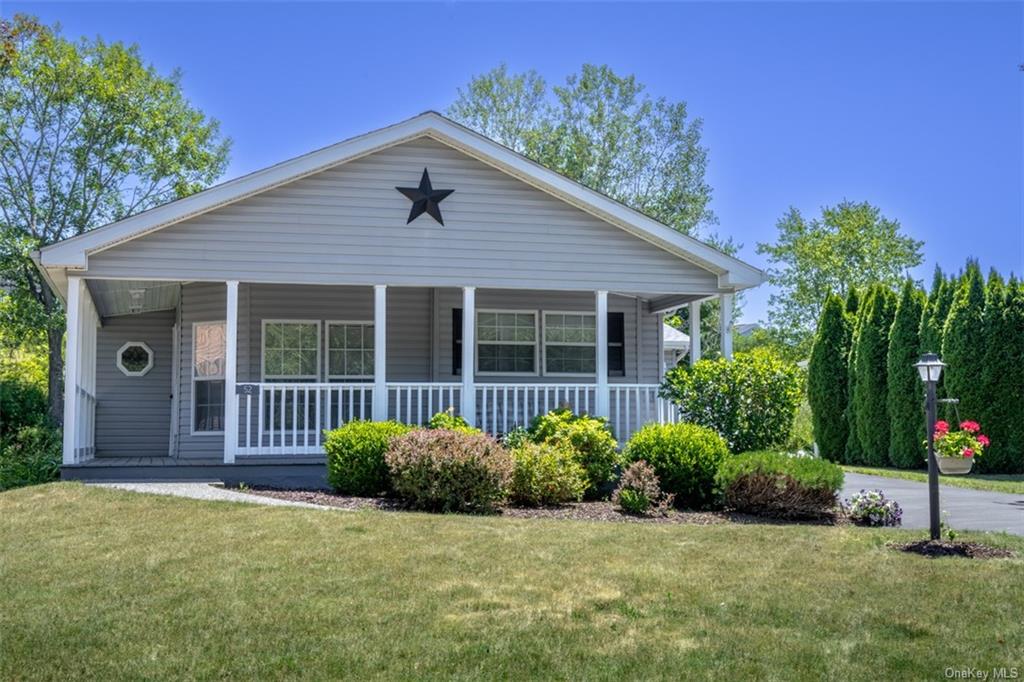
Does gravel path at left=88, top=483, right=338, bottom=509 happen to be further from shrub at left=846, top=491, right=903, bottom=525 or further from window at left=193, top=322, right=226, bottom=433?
shrub at left=846, top=491, right=903, bottom=525

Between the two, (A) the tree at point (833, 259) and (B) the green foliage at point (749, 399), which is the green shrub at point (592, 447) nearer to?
(B) the green foliage at point (749, 399)

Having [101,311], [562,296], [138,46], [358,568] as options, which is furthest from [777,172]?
[358,568]

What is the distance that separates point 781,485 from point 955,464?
183 centimetres

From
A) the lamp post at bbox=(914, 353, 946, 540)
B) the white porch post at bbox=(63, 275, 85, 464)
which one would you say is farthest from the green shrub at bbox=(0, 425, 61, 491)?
the lamp post at bbox=(914, 353, 946, 540)

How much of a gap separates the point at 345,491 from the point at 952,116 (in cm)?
1577

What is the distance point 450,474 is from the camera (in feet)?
34.4

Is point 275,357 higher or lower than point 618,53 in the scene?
lower

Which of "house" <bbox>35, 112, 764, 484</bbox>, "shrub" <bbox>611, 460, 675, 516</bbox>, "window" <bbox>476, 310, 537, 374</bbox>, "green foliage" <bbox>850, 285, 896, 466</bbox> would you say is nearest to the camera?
"shrub" <bbox>611, 460, 675, 516</bbox>

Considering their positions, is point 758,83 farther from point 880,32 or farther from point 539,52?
point 539,52

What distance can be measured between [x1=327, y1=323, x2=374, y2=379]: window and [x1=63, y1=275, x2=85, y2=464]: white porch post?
161 inches

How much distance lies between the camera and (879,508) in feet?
33.9

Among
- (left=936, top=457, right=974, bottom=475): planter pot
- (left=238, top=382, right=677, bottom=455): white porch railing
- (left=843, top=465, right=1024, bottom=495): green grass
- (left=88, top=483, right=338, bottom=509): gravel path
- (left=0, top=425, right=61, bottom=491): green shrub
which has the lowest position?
(left=843, top=465, right=1024, bottom=495): green grass

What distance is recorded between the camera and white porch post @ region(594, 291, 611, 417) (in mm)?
14156

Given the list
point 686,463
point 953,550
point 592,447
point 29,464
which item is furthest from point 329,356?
point 953,550
